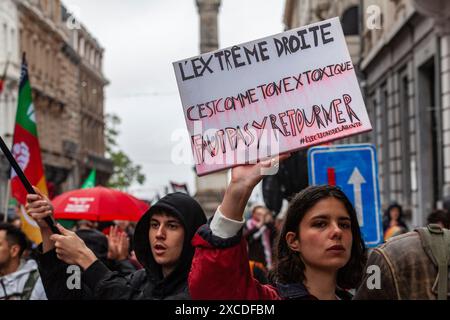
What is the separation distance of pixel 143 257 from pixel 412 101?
1764cm

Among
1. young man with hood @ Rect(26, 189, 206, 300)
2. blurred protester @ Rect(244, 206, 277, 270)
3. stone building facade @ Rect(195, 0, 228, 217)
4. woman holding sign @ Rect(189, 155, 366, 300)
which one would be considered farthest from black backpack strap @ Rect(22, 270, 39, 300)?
stone building facade @ Rect(195, 0, 228, 217)

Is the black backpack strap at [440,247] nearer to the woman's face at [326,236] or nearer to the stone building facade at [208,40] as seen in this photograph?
the woman's face at [326,236]

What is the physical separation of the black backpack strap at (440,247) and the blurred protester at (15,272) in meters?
3.60

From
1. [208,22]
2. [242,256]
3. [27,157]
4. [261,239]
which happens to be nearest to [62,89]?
[208,22]

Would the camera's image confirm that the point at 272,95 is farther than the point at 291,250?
No

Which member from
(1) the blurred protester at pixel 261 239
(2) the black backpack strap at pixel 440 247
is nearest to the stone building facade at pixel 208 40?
(1) the blurred protester at pixel 261 239

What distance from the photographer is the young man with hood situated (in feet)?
12.2

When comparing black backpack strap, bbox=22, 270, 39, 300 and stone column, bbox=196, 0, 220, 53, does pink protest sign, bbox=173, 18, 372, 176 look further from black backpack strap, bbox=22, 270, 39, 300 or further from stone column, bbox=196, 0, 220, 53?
stone column, bbox=196, 0, 220, 53

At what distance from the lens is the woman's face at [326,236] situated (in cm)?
336

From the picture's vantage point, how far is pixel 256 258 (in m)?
11.7

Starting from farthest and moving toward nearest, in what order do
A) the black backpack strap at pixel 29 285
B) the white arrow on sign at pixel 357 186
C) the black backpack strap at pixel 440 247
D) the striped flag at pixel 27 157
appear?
1. the striped flag at pixel 27 157
2. the white arrow on sign at pixel 357 186
3. the black backpack strap at pixel 29 285
4. the black backpack strap at pixel 440 247

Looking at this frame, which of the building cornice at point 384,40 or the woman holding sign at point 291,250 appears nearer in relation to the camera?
the woman holding sign at point 291,250

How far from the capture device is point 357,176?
274 inches

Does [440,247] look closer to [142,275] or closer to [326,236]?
[326,236]
